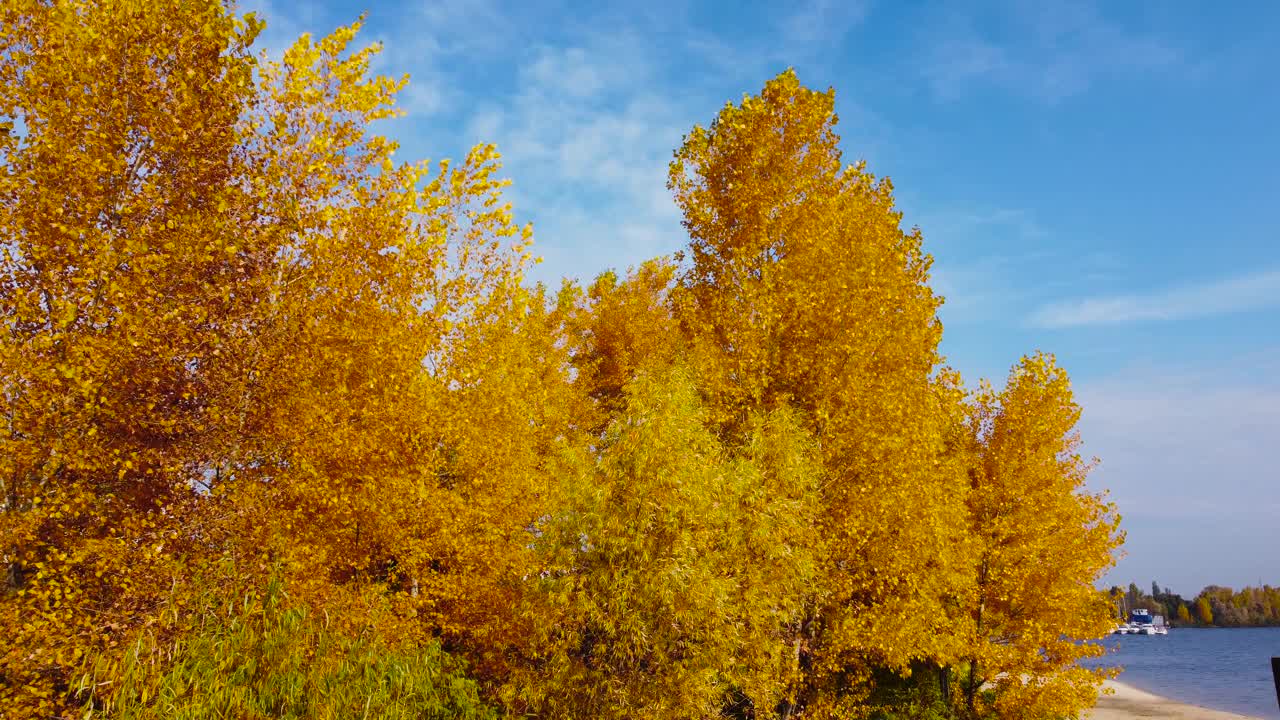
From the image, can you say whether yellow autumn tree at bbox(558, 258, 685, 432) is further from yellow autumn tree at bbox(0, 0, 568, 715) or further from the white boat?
the white boat

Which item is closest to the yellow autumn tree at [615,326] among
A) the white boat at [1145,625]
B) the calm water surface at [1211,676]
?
the calm water surface at [1211,676]

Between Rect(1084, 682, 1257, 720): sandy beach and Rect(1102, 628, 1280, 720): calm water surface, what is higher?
Rect(1084, 682, 1257, 720): sandy beach

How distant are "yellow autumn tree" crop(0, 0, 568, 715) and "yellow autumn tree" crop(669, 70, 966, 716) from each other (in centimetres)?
568

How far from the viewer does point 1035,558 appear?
20.9 m

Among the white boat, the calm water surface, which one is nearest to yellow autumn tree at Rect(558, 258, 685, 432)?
the calm water surface

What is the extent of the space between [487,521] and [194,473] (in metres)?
6.90

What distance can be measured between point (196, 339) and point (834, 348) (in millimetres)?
11775

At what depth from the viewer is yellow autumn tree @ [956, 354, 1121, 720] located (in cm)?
2044

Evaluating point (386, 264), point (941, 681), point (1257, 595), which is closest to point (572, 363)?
point (941, 681)

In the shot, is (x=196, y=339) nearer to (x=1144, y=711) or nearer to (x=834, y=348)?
(x=834, y=348)

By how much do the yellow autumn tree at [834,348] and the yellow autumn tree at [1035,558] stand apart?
3003 mm

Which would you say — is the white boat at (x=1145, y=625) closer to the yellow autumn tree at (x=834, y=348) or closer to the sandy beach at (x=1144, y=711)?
the sandy beach at (x=1144, y=711)

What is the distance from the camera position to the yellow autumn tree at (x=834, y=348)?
52.4ft

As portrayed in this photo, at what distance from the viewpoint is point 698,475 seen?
13391 mm
